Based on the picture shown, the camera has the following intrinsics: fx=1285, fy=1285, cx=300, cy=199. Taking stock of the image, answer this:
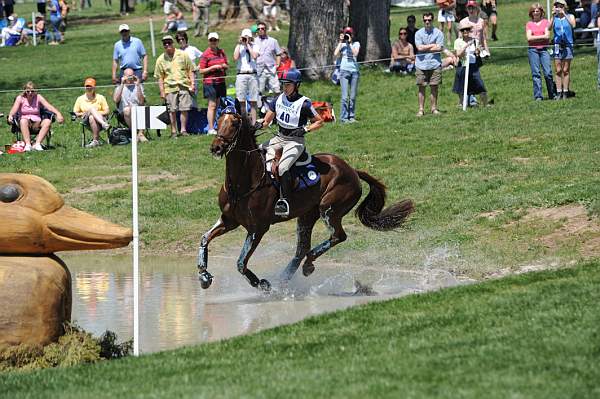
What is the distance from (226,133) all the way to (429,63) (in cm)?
1186

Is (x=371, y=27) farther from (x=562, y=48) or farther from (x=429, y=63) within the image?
(x=562, y=48)

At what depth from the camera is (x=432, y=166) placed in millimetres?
22000

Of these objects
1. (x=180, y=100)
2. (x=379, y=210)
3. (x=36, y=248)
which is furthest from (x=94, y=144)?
(x=36, y=248)

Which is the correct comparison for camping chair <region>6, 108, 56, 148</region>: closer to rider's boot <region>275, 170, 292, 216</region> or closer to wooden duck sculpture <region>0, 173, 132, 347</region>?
rider's boot <region>275, 170, 292, 216</region>

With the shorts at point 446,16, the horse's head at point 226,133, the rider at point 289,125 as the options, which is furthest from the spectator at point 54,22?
the horse's head at point 226,133

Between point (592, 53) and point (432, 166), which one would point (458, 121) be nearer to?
point (432, 166)

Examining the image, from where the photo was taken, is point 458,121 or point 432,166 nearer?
point 432,166

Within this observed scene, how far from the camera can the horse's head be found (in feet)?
48.2

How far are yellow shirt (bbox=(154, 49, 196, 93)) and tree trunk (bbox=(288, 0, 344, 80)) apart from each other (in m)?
5.67

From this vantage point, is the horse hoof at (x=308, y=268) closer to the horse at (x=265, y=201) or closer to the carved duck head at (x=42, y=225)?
the horse at (x=265, y=201)

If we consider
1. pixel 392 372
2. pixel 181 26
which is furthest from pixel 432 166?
pixel 181 26

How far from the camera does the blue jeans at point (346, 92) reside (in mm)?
26078

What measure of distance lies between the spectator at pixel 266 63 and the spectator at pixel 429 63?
3036mm

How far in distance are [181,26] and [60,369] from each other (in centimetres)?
3450
